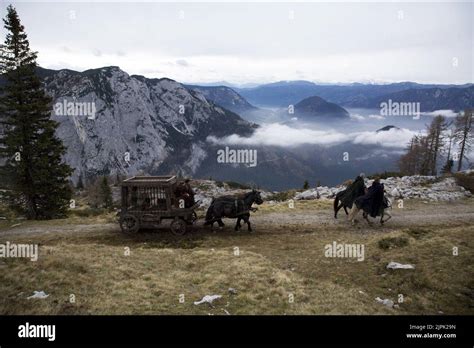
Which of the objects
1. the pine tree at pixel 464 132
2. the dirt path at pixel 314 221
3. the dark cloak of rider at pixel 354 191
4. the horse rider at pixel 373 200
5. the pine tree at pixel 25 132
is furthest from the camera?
the pine tree at pixel 464 132

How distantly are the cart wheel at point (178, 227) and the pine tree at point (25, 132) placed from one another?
15.5 m

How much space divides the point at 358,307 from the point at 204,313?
5101 millimetres

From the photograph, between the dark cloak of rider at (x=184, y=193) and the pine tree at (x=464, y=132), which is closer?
the dark cloak of rider at (x=184, y=193)

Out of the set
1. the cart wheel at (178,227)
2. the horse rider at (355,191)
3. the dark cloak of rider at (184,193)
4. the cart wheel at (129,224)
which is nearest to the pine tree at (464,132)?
the horse rider at (355,191)

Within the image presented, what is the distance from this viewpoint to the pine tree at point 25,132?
98.7 ft

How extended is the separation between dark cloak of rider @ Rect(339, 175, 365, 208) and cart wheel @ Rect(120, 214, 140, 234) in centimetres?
1263

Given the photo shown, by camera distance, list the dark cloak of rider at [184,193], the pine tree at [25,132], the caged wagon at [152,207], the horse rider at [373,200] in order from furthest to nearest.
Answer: the pine tree at [25,132]
the dark cloak of rider at [184,193]
the horse rider at [373,200]
the caged wagon at [152,207]

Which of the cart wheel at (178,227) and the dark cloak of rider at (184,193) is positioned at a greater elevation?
the dark cloak of rider at (184,193)

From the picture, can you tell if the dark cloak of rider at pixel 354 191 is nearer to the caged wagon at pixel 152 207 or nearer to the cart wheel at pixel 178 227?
the caged wagon at pixel 152 207

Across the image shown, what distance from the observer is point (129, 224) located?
850 inches

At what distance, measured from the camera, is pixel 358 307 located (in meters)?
12.4

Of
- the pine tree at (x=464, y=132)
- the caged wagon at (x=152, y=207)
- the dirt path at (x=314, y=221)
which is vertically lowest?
the dirt path at (x=314, y=221)
